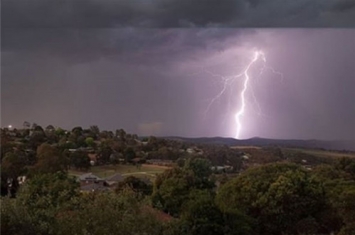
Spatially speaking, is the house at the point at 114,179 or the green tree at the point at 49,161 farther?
the house at the point at 114,179

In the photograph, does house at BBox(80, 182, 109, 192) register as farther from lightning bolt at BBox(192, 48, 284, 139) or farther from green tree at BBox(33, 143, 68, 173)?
lightning bolt at BBox(192, 48, 284, 139)

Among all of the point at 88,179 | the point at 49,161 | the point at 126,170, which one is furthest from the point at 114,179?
the point at 49,161

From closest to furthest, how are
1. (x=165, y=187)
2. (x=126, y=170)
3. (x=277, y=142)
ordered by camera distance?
(x=277, y=142)
(x=126, y=170)
(x=165, y=187)

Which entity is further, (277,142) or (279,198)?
(279,198)

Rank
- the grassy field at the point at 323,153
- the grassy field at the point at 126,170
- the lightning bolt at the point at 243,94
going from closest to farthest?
1. the lightning bolt at the point at 243,94
2. the grassy field at the point at 323,153
3. the grassy field at the point at 126,170

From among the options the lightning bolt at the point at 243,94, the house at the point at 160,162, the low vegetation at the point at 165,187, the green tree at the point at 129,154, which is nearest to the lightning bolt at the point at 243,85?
the lightning bolt at the point at 243,94

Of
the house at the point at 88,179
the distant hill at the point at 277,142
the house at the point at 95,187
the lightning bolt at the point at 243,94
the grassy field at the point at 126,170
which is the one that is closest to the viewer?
the lightning bolt at the point at 243,94

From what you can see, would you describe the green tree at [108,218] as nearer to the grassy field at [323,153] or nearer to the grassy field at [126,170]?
the grassy field at [126,170]

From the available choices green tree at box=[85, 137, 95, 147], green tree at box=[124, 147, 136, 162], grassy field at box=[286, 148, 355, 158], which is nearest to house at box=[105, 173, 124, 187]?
green tree at box=[124, 147, 136, 162]

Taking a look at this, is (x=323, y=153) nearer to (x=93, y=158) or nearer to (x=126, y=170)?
(x=126, y=170)
